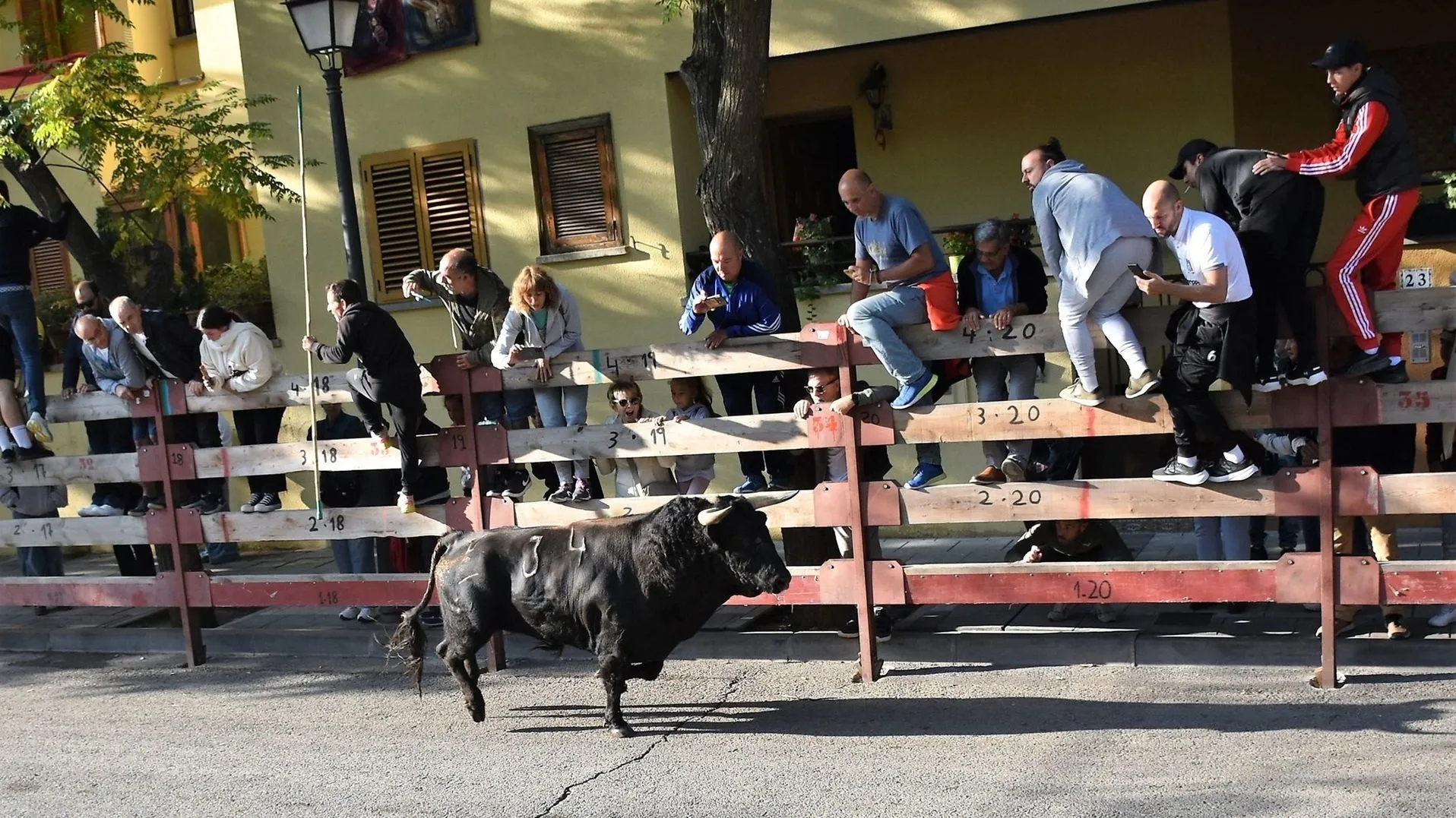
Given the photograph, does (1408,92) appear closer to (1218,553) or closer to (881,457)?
(1218,553)

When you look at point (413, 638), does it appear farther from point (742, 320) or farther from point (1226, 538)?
point (1226, 538)

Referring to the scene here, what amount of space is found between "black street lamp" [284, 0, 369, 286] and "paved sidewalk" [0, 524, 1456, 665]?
269 centimetres

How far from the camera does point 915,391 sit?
755 centimetres

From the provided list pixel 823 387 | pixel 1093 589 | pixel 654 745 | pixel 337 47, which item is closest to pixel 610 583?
pixel 654 745

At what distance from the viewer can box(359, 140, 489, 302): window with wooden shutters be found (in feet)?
42.9

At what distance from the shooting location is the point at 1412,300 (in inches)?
259

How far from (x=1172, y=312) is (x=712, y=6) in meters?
3.50

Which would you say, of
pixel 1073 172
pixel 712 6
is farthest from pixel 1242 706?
pixel 712 6

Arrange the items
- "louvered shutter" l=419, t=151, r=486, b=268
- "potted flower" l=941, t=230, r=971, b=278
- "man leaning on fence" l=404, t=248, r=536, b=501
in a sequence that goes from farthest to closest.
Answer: "louvered shutter" l=419, t=151, r=486, b=268
"potted flower" l=941, t=230, r=971, b=278
"man leaning on fence" l=404, t=248, r=536, b=501

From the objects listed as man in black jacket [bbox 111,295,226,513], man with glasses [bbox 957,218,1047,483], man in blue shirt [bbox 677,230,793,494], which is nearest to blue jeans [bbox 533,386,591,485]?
man in blue shirt [bbox 677,230,793,494]

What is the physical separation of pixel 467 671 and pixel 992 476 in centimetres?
309

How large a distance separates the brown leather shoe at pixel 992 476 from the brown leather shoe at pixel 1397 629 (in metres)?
2.17

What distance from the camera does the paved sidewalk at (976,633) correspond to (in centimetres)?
749

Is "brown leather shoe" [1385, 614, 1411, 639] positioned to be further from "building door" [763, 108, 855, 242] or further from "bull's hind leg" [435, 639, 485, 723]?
"building door" [763, 108, 855, 242]
